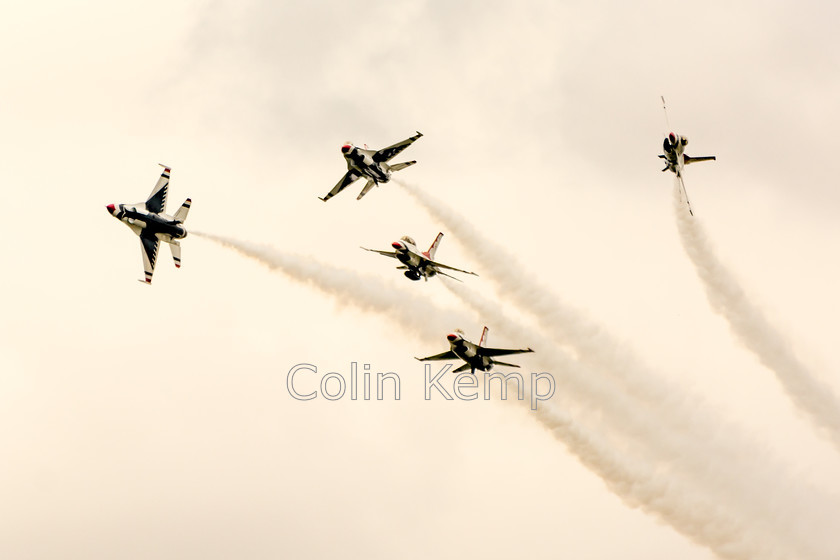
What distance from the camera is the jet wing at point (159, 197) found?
6756 cm

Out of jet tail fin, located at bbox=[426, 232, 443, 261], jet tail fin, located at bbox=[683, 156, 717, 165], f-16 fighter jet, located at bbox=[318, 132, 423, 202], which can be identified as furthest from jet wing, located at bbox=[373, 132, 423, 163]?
jet tail fin, located at bbox=[683, 156, 717, 165]

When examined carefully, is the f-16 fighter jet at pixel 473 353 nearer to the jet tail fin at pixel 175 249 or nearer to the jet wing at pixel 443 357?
the jet wing at pixel 443 357

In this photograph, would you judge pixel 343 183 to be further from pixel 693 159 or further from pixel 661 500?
pixel 661 500

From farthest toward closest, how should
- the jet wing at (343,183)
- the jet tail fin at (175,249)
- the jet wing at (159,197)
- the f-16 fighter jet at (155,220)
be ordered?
the jet wing at (343,183)
the jet wing at (159,197)
the jet tail fin at (175,249)
the f-16 fighter jet at (155,220)

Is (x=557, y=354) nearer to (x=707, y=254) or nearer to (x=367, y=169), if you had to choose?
(x=707, y=254)

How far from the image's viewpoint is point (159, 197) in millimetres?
68188

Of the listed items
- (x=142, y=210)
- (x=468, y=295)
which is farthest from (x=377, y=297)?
(x=142, y=210)

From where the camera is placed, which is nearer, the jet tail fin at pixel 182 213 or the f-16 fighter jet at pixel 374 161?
the jet tail fin at pixel 182 213

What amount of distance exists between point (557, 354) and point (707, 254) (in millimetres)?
15214

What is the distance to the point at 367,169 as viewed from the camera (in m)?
71.5

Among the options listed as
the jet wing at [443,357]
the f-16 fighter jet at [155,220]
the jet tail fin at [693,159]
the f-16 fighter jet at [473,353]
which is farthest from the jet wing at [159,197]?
the jet tail fin at [693,159]

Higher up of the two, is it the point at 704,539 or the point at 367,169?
the point at 367,169

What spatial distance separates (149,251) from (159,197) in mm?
4162

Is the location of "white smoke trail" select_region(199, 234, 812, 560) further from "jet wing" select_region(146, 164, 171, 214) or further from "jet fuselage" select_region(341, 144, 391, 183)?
"jet wing" select_region(146, 164, 171, 214)
